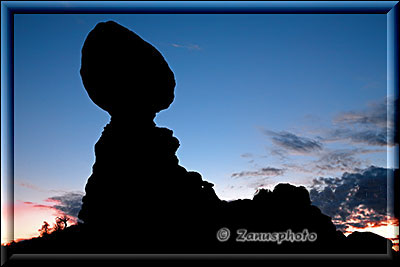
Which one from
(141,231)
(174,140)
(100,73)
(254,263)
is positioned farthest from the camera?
(174,140)

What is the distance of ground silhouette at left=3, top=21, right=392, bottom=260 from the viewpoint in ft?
51.7

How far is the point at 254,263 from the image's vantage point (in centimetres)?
945

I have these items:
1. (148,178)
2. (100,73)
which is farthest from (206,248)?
(100,73)

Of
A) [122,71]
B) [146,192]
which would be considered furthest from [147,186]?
[122,71]

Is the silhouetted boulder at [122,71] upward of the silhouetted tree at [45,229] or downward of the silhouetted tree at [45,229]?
upward

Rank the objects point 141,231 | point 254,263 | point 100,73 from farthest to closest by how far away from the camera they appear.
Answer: point 100,73
point 141,231
point 254,263

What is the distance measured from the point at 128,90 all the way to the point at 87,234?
6.33 meters

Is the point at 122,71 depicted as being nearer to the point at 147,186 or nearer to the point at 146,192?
the point at 147,186

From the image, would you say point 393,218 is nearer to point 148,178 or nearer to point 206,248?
point 206,248

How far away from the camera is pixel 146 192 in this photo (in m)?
16.6

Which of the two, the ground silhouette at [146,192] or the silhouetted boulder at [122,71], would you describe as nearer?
the ground silhouette at [146,192]

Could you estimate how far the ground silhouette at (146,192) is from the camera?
15758 mm

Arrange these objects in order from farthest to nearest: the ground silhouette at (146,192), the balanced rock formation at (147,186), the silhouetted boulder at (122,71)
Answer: the silhouetted boulder at (122,71)
the balanced rock formation at (147,186)
the ground silhouette at (146,192)

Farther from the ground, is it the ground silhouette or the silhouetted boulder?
the silhouetted boulder
